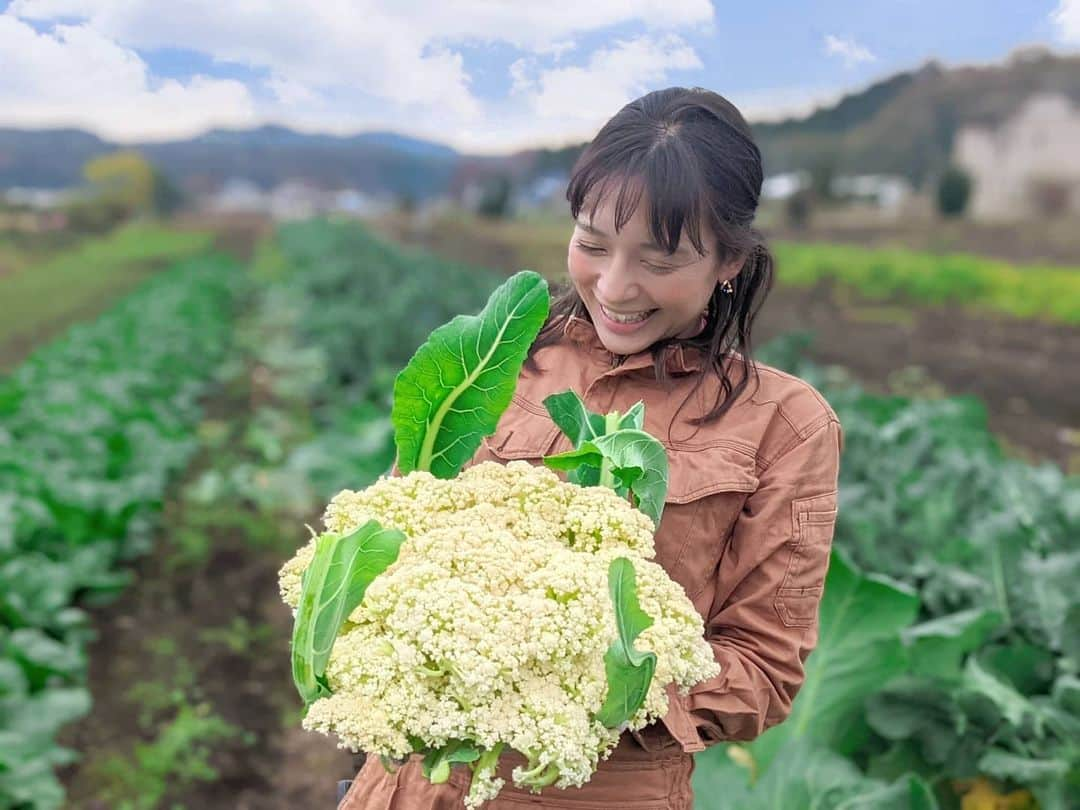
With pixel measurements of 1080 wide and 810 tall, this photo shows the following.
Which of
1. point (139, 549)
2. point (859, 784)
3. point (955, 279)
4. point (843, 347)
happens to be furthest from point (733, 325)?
point (955, 279)

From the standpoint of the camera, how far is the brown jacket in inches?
61.1

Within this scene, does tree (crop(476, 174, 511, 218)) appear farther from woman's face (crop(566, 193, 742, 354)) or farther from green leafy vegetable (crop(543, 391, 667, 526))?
green leafy vegetable (crop(543, 391, 667, 526))

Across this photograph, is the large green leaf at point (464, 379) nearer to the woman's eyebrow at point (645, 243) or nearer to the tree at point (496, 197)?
the woman's eyebrow at point (645, 243)

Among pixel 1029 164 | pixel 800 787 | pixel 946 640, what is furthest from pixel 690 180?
pixel 1029 164

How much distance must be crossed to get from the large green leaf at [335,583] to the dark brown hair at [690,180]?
59 centimetres

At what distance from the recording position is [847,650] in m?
3.16

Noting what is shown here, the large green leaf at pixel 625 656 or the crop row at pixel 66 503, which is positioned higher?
the large green leaf at pixel 625 656

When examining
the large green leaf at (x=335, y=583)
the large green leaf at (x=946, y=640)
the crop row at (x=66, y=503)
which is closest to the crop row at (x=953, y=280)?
the crop row at (x=66, y=503)

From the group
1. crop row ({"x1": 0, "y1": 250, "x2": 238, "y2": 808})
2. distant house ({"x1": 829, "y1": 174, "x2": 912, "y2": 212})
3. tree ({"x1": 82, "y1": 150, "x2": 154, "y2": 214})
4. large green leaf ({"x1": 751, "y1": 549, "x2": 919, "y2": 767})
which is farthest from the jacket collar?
tree ({"x1": 82, "y1": 150, "x2": 154, "y2": 214})

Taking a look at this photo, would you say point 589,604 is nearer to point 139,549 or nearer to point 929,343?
point 139,549

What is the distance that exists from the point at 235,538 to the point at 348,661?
5.34 meters

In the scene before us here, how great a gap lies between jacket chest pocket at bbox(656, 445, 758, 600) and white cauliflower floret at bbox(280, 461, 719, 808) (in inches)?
7.4

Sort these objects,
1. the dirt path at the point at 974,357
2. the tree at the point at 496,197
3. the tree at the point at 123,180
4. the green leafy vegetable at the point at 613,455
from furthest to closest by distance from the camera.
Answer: the tree at the point at 123,180 < the tree at the point at 496,197 < the dirt path at the point at 974,357 < the green leafy vegetable at the point at 613,455

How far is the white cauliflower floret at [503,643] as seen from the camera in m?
1.25
